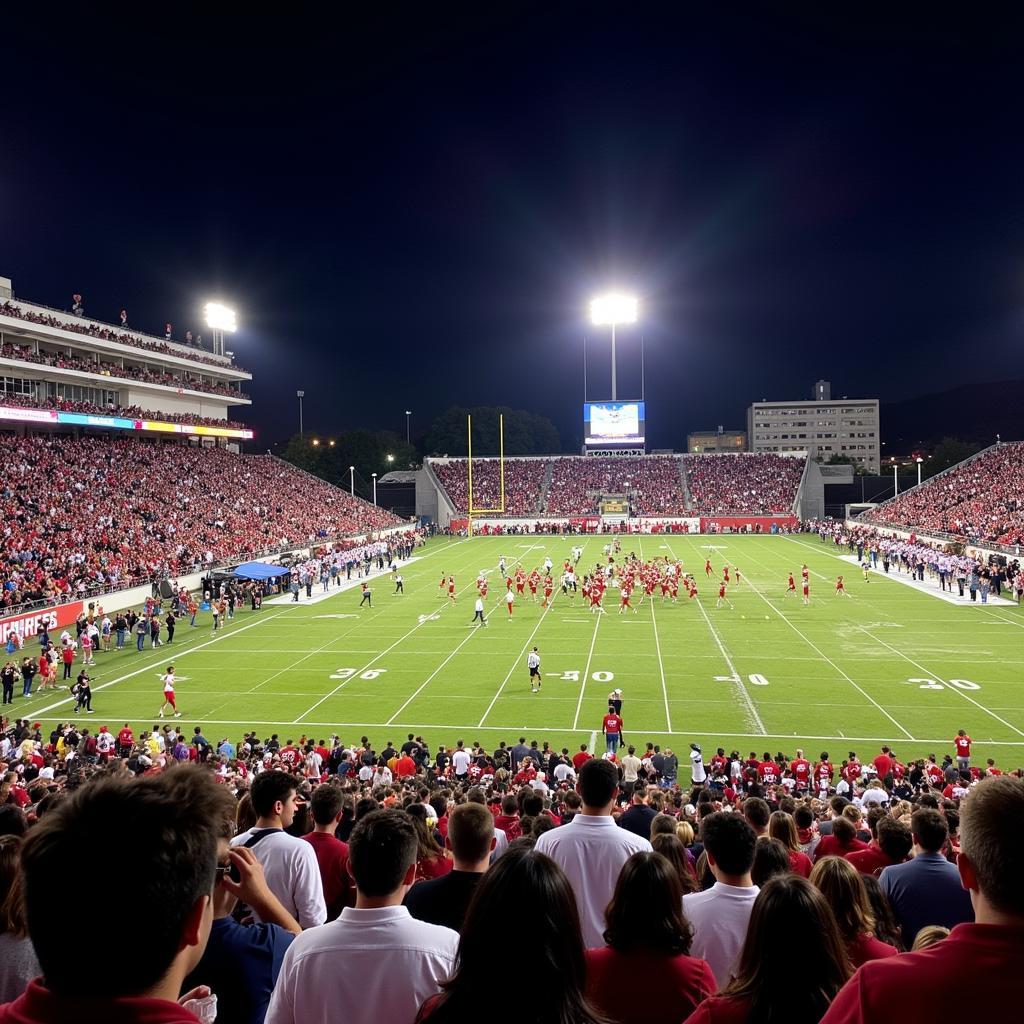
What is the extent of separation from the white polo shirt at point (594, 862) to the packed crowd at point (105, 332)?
46883 mm

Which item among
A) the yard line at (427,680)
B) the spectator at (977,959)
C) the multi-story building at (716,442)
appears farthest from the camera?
the multi-story building at (716,442)

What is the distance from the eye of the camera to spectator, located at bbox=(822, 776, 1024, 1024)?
1.73m

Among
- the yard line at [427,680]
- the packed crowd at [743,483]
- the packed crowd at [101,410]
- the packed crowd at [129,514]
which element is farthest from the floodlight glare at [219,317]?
the yard line at [427,680]

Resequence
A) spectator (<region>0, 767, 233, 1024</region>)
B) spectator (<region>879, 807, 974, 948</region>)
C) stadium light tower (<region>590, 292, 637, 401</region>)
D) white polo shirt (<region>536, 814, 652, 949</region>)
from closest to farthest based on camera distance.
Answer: spectator (<region>0, 767, 233, 1024</region>), white polo shirt (<region>536, 814, 652, 949</region>), spectator (<region>879, 807, 974, 948</region>), stadium light tower (<region>590, 292, 637, 401</region>)

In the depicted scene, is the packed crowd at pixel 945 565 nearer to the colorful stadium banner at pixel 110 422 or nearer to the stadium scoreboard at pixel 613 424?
the stadium scoreboard at pixel 613 424

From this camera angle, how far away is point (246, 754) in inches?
583

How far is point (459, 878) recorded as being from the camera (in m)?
3.67

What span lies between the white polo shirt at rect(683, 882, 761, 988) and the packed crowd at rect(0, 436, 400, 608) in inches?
1157

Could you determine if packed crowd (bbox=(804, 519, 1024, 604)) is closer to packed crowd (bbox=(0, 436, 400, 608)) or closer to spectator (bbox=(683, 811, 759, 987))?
packed crowd (bbox=(0, 436, 400, 608))

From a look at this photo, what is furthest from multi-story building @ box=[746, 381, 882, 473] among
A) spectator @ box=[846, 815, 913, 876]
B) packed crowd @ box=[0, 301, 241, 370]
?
spectator @ box=[846, 815, 913, 876]

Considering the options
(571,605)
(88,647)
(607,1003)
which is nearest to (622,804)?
(607,1003)

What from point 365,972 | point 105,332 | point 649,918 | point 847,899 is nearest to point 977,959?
point 649,918

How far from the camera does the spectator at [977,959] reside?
1729 mm

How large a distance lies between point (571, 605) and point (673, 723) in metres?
15.7
